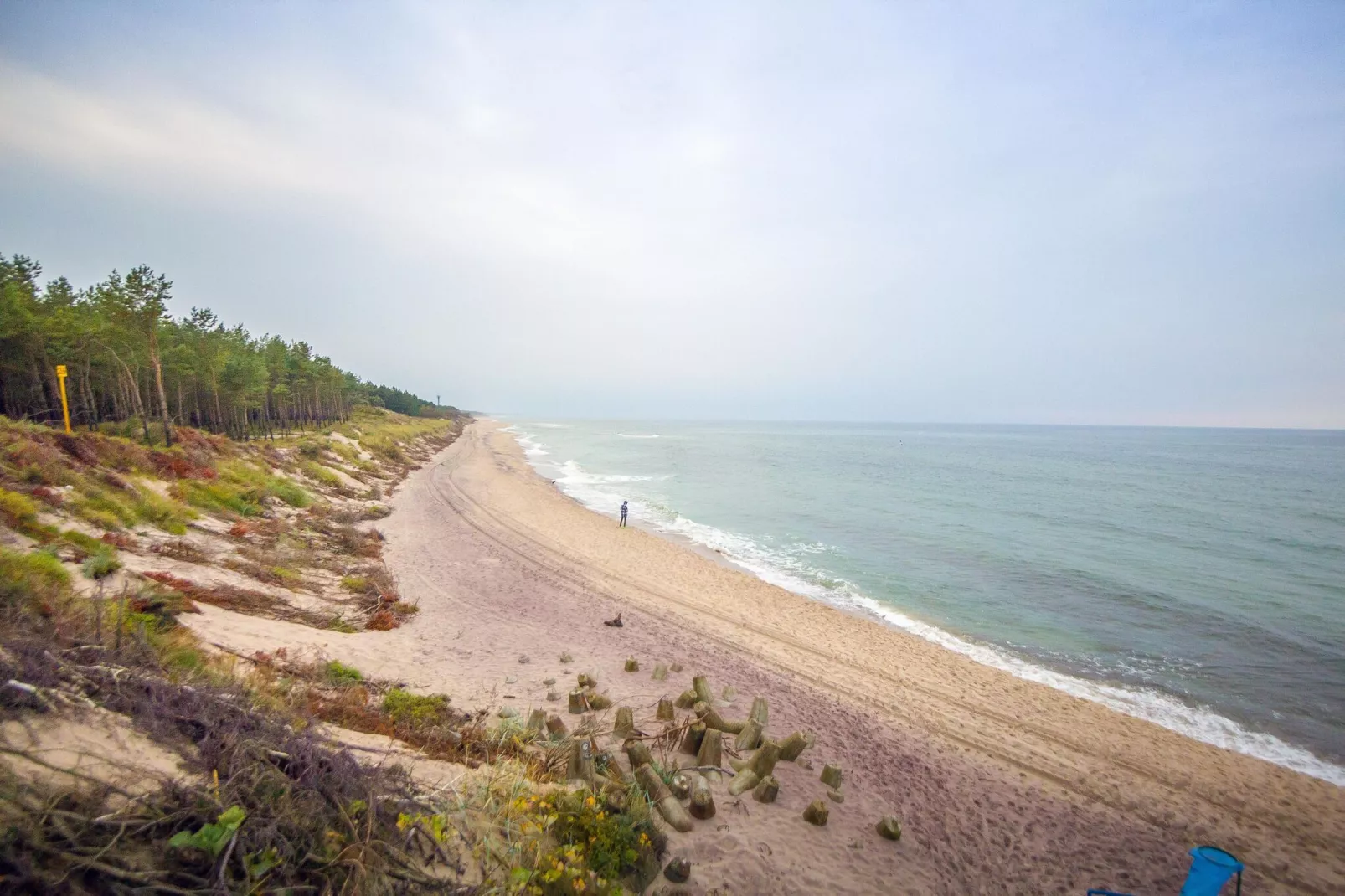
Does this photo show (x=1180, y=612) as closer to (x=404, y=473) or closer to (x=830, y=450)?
(x=404, y=473)

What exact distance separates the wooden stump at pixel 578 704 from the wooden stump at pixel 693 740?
1.94m

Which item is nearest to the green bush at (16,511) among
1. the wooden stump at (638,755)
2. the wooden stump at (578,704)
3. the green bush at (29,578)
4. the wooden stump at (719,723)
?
the green bush at (29,578)

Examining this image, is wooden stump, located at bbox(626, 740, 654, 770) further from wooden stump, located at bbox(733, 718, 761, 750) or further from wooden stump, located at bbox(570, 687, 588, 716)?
wooden stump, located at bbox(570, 687, 588, 716)

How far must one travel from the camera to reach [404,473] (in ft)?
137

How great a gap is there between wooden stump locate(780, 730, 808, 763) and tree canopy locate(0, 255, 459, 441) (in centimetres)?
2841

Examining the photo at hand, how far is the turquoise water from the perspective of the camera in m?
13.8

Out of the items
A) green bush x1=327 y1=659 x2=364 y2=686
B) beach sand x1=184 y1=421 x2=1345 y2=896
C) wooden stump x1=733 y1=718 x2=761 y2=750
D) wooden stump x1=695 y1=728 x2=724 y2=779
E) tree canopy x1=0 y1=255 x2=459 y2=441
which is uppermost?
tree canopy x1=0 y1=255 x2=459 y2=441

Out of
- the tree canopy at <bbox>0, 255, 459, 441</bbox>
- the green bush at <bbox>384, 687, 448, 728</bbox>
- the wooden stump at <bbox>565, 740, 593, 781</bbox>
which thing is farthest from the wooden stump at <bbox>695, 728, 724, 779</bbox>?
the tree canopy at <bbox>0, 255, 459, 441</bbox>

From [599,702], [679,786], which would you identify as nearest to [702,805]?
[679,786]

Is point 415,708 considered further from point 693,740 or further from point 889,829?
point 889,829

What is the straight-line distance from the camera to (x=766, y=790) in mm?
6840

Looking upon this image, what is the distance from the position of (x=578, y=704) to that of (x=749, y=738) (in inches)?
117

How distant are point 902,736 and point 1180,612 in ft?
56.2

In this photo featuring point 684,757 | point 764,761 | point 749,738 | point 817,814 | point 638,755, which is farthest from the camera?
point 749,738
